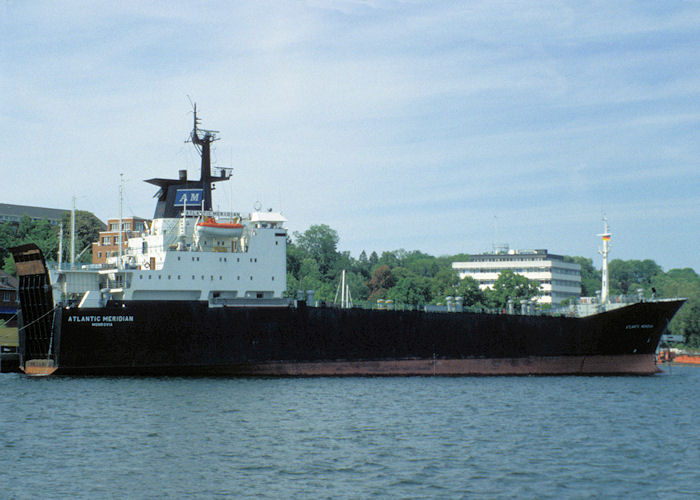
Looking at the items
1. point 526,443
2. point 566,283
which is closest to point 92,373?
point 526,443

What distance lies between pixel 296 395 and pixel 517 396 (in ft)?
29.4

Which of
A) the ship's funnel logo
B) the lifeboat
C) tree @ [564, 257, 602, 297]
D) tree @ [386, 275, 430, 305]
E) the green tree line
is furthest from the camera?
tree @ [564, 257, 602, 297]

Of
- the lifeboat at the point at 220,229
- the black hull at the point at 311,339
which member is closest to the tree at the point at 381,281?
the black hull at the point at 311,339

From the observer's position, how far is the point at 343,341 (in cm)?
4088

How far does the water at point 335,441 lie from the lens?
18.9 metres

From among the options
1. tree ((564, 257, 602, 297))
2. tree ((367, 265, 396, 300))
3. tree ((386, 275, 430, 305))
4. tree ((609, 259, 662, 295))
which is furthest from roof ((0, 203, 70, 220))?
tree ((609, 259, 662, 295))

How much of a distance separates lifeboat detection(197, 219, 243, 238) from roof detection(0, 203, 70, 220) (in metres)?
89.2

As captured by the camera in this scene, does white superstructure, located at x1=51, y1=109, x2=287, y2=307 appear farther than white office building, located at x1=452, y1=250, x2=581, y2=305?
No

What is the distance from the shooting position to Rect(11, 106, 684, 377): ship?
37.0 meters

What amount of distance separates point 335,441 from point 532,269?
95.5 meters

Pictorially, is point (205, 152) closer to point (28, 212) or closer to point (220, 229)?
point (220, 229)

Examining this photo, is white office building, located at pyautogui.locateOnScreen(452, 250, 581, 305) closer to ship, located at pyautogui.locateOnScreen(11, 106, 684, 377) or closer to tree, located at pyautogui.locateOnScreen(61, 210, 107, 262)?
tree, located at pyautogui.locateOnScreen(61, 210, 107, 262)

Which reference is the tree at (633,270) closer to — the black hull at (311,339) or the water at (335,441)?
the black hull at (311,339)

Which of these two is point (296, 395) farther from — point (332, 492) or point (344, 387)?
point (332, 492)
